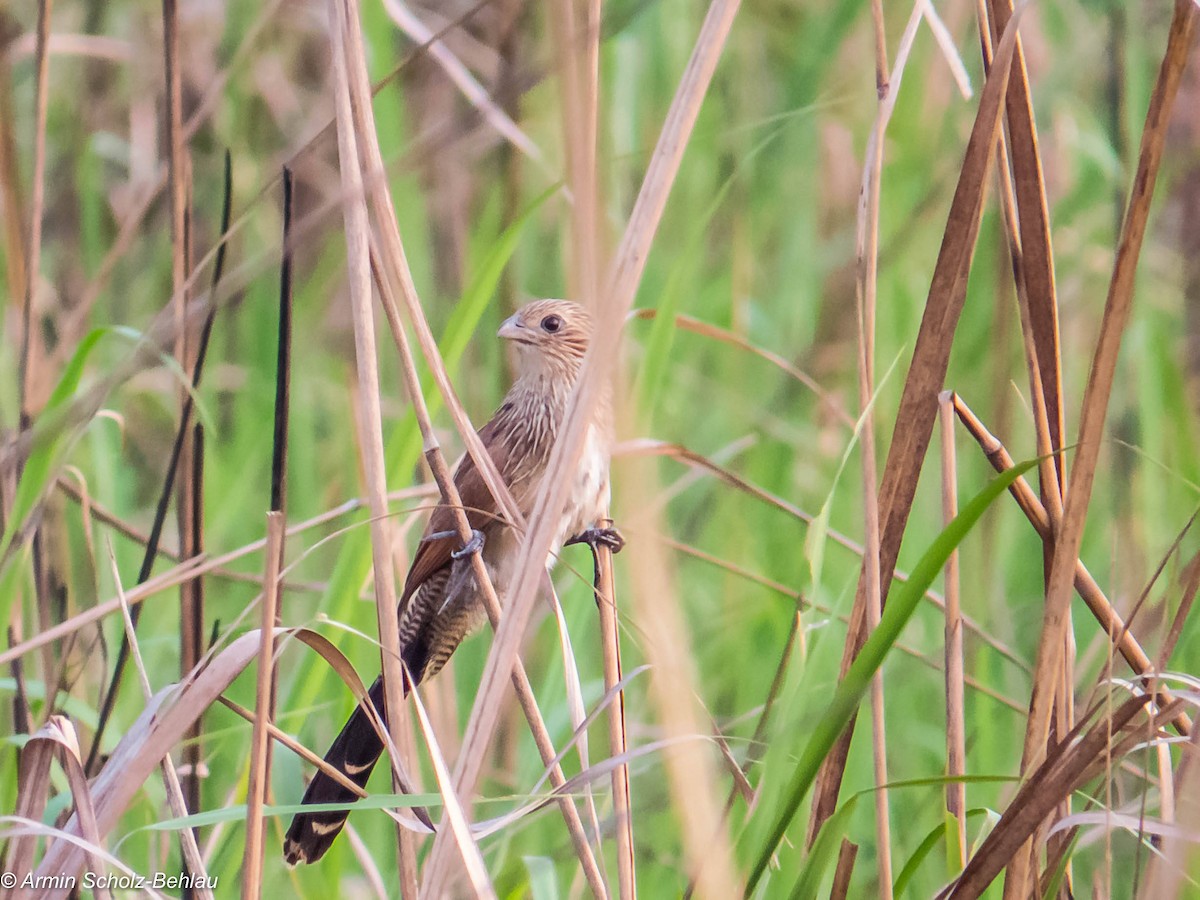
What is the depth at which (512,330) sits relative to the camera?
7.59 ft

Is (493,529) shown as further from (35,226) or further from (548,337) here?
(35,226)

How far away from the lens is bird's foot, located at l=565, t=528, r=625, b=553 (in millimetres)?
1998

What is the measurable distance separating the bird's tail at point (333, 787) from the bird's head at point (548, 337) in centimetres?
81

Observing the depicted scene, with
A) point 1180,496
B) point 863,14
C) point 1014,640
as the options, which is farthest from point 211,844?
point 863,14

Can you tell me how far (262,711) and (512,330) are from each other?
1.23m

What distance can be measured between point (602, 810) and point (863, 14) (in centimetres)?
225

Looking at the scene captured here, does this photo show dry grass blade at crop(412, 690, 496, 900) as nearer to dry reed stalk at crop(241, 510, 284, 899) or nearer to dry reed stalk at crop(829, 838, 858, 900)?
dry reed stalk at crop(241, 510, 284, 899)

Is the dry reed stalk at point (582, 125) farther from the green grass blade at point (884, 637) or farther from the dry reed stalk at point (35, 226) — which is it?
the dry reed stalk at point (35, 226)

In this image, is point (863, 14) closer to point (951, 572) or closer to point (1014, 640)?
point (1014, 640)

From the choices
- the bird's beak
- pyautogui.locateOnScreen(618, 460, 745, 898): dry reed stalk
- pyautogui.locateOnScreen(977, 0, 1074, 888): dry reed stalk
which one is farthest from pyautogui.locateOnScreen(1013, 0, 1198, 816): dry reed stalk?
the bird's beak

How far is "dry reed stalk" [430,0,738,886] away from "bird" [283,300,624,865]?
20.3 inches

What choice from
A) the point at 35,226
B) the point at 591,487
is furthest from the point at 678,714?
the point at 35,226

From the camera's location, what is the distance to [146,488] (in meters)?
3.88

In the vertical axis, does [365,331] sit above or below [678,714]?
above
